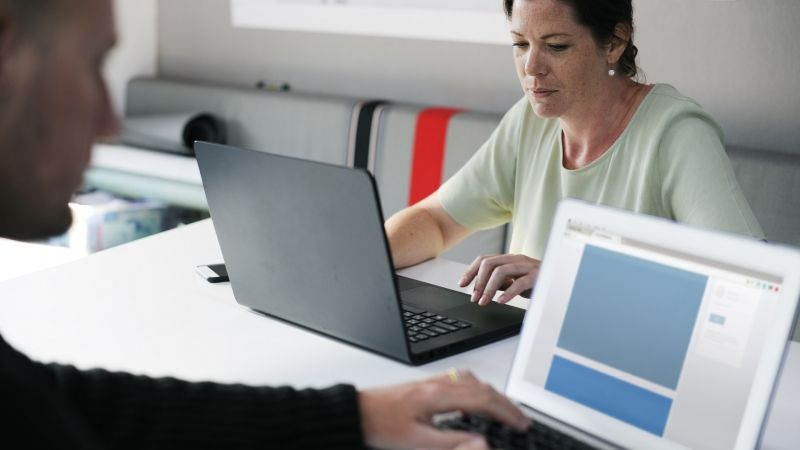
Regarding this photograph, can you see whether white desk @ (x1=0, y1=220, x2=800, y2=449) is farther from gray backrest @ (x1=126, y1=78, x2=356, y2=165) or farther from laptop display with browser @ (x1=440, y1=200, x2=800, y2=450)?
gray backrest @ (x1=126, y1=78, x2=356, y2=165)

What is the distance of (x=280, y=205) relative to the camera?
1.24m

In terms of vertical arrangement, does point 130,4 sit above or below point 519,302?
above

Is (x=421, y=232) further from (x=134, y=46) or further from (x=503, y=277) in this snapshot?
(x=134, y=46)

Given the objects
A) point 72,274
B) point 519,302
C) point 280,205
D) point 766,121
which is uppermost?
point 766,121

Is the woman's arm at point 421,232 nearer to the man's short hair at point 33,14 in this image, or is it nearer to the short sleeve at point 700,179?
the short sleeve at point 700,179

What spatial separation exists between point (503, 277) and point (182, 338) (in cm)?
47

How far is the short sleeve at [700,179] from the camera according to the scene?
1.45 meters

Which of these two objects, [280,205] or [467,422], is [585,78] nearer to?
[280,205]

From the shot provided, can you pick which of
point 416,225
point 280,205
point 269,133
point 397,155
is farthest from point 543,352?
point 269,133

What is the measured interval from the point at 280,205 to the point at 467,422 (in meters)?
0.41

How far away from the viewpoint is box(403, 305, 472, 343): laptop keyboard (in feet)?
4.22

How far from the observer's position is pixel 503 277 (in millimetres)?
1399

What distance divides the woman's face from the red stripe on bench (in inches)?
33.3

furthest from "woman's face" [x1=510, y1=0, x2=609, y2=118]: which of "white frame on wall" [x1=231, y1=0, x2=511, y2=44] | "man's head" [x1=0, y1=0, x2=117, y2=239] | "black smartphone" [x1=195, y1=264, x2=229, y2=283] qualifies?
"man's head" [x1=0, y1=0, x2=117, y2=239]
